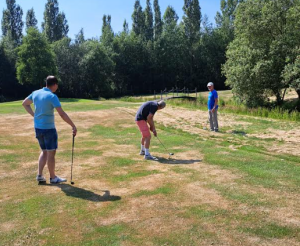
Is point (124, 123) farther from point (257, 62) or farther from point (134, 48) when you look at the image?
point (134, 48)

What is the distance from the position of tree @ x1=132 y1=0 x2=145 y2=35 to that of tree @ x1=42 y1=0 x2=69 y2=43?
14.3 meters

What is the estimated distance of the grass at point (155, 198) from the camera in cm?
402

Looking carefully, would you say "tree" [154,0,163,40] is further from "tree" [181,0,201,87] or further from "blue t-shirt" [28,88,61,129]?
"blue t-shirt" [28,88,61,129]

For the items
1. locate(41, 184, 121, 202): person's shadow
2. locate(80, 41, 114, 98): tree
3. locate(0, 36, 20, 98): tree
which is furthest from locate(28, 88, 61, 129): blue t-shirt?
locate(0, 36, 20, 98): tree

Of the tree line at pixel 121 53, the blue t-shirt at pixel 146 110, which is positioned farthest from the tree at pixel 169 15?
the blue t-shirt at pixel 146 110

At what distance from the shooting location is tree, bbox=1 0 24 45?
61.2m

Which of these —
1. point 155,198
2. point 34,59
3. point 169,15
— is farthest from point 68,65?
point 155,198

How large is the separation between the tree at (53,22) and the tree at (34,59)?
17.8 m

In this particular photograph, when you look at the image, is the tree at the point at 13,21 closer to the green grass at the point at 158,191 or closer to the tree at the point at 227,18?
the tree at the point at 227,18

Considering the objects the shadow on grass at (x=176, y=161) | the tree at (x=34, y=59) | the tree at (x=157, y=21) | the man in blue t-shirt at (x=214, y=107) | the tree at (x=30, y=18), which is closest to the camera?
the shadow on grass at (x=176, y=161)

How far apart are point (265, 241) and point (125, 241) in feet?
5.52

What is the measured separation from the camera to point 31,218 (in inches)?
180

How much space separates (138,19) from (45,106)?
204 feet

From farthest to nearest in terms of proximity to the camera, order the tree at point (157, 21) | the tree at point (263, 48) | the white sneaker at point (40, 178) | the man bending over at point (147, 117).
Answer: the tree at point (157, 21), the tree at point (263, 48), the man bending over at point (147, 117), the white sneaker at point (40, 178)
